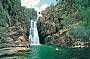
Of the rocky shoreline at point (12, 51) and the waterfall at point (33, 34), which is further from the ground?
the waterfall at point (33, 34)

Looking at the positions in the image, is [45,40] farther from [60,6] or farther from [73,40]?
[73,40]

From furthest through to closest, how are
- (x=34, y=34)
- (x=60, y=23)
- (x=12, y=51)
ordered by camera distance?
(x=34, y=34) < (x=60, y=23) < (x=12, y=51)

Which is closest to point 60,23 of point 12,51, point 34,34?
point 34,34

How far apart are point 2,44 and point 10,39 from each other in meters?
1.46

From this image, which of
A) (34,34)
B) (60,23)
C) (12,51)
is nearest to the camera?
(12,51)

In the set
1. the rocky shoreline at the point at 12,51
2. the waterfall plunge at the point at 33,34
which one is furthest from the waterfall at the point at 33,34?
the rocky shoreline at the point at 12,51

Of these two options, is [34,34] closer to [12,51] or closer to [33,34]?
[33,34]

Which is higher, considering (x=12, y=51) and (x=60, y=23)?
(x=60, y=23)

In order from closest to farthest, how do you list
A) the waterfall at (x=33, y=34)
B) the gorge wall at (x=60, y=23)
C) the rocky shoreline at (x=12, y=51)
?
the rocky shoreline at (x=12, y=51) < the gorge wall at (x=60, y=23) < the waterfall at (x=33, y=34)

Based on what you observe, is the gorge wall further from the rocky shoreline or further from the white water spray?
the rocky shoreline

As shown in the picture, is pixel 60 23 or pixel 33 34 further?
pixel 33 34

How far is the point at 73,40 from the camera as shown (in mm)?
22938

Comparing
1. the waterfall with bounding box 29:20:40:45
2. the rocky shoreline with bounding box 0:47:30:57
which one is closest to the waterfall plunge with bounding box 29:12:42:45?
the waterfall with bounding box 29:20:40:45

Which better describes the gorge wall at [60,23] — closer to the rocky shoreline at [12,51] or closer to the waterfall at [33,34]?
the waterfall at [33,34]
